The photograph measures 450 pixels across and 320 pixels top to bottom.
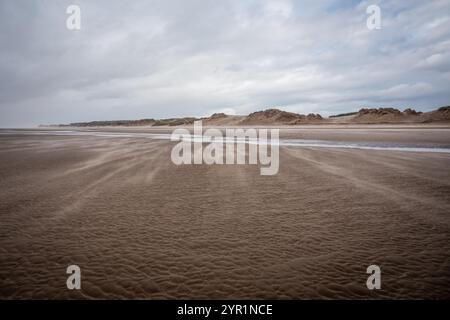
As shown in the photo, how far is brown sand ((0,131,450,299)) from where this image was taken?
2883mm

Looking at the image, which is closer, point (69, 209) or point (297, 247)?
point (297, 247)

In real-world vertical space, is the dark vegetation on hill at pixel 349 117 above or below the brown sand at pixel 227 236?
above

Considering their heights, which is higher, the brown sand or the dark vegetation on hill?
the dark vegetation on hill

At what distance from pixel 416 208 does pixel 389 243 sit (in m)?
1.87

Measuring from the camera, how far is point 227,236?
13.2 ft

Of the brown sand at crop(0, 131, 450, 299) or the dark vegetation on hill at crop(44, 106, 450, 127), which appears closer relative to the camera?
the brown sand at crop(0, 131, 450, 299)

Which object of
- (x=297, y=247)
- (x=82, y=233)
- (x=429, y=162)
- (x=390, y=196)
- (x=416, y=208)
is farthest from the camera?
(x=429, y=162)

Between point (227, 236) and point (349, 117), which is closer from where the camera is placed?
point (227, 236)

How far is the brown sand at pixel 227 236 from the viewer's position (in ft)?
9.46

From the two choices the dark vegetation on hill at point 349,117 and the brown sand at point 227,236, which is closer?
the brown sand at point 227,236
